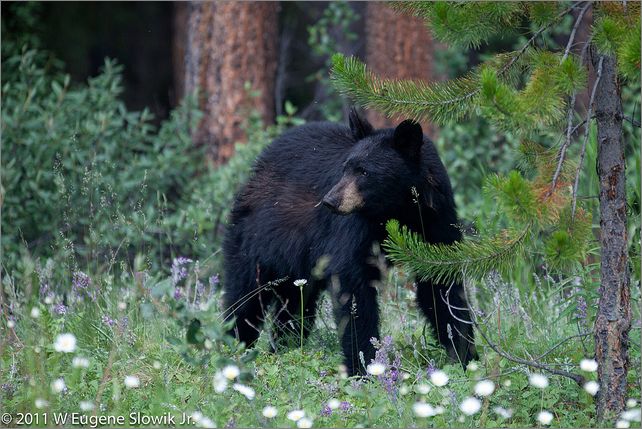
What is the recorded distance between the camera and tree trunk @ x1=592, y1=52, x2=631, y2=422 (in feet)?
10.5

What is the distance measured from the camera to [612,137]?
3225mm

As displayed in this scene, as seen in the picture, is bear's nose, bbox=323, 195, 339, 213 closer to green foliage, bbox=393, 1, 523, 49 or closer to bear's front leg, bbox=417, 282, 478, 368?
bear's front leg, bbox=417, 282, 478, 368

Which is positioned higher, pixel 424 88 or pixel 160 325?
pixel 424 88

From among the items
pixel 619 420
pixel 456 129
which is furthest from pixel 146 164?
pixel 619 420

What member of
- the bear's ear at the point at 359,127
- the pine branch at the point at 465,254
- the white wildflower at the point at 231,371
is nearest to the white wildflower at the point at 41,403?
the white wildflower at the point at 231,371

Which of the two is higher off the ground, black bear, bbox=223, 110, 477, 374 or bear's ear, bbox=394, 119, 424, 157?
bear's ear, bbox=394, 119, 424, 157

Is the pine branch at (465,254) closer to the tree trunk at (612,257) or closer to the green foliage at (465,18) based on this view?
the tree trunk at (612,257)

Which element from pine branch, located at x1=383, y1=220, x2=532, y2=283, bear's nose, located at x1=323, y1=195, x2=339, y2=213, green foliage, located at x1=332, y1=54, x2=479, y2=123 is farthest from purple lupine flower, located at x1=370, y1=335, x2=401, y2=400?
green foliage, located at x1=332, y1=54, x2=479, y2=123

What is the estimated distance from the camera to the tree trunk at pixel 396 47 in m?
8.07

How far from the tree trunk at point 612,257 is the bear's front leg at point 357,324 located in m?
1.24

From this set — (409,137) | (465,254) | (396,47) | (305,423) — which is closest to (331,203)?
(409,137)

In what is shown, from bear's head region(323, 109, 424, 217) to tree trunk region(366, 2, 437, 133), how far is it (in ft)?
12.5

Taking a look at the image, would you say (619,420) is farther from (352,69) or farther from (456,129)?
(456,129)

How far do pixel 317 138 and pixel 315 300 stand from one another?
0.95 meters
